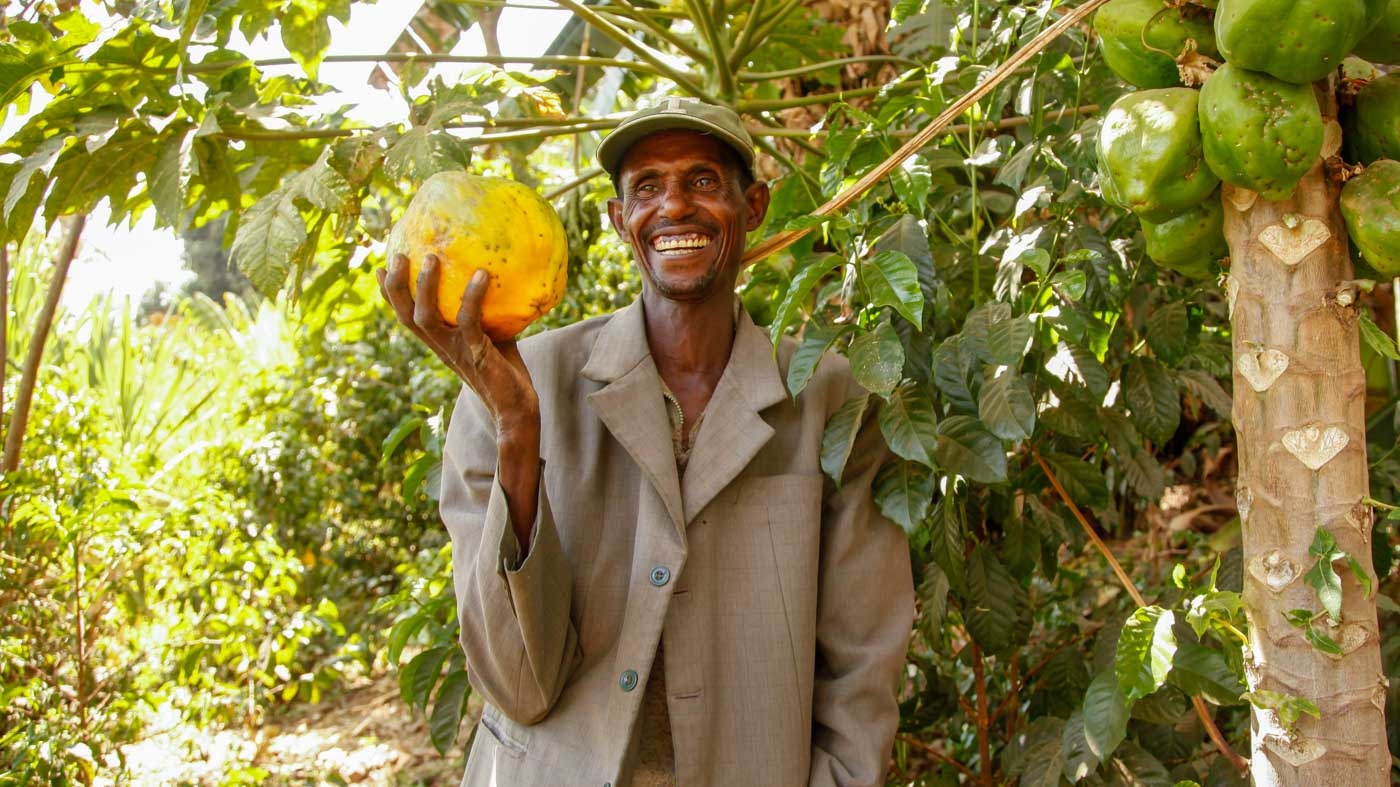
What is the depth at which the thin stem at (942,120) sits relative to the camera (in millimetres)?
1325

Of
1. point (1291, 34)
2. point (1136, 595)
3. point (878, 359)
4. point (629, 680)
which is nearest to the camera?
point (1291, 34)

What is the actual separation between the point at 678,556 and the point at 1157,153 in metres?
0.86

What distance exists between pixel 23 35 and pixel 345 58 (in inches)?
22.6

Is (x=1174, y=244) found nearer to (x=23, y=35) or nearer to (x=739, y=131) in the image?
(x=739, y=131)

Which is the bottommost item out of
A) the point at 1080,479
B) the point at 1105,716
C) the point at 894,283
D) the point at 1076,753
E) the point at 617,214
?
the point at 1076,753

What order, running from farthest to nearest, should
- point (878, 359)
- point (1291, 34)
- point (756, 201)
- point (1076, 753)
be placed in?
point (756, 201), point (1076, 753), point (878, 359), point (1291, 34)

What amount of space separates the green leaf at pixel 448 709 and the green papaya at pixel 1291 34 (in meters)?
1.74

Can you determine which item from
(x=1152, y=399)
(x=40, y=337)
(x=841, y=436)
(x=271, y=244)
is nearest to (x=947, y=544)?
(x=841, y=436)

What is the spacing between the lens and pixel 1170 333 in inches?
76.5

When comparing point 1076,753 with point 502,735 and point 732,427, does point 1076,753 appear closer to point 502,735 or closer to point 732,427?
point 732,427

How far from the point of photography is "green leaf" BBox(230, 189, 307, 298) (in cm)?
203

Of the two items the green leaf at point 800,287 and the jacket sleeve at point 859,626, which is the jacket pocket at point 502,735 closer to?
the jacket sleeve at point 859,626

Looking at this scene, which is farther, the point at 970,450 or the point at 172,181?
the point at 172,181

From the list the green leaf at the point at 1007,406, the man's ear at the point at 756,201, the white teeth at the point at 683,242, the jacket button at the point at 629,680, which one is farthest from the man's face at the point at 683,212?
the jacket button at the point at 629,680
